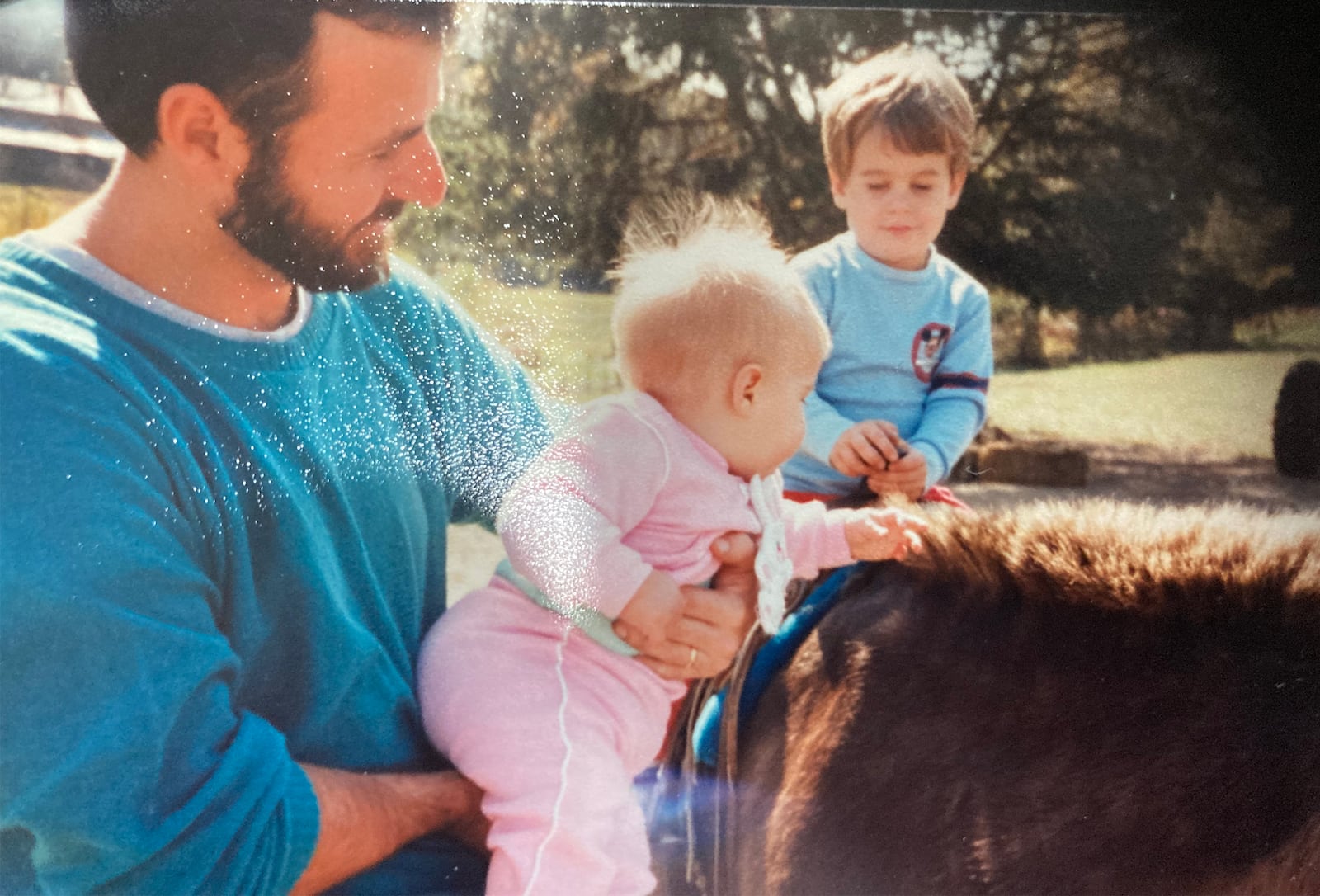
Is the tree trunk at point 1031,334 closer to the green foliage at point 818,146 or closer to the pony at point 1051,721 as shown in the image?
the green foliage at point 818,146

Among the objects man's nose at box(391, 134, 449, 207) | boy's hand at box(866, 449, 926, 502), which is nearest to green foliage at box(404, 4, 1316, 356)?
man's nose at box(391, 134, 449, 207)

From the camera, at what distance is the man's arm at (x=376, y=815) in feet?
4.69

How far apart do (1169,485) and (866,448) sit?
50cm

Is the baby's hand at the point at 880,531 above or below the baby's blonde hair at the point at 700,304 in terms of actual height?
below

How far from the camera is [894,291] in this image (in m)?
1.53

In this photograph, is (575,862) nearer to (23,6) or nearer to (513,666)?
(513,666)

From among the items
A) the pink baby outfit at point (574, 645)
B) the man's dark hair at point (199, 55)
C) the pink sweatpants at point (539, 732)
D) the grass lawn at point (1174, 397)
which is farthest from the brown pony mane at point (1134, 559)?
the man's dark hair at point (199, 55)

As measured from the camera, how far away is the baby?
4.73ft

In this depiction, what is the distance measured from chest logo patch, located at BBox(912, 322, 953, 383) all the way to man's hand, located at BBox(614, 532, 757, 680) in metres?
0.35

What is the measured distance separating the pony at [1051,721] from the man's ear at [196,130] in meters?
1.10

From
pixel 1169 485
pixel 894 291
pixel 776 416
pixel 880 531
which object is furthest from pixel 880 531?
pixel 1169 485

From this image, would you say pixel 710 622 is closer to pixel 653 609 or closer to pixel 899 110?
pixel 653 609

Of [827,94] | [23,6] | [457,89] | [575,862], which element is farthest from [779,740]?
[23,6]

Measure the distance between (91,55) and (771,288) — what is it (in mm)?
963
